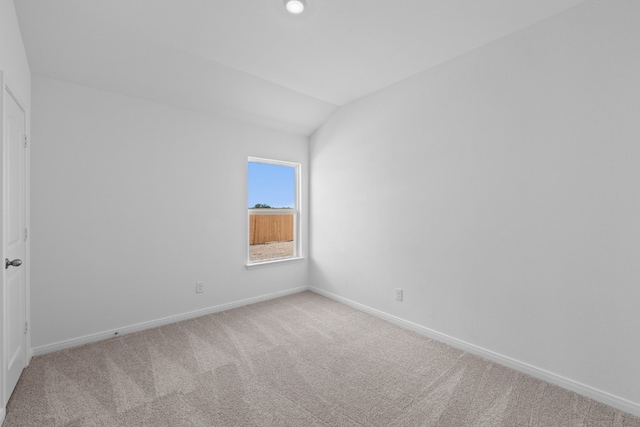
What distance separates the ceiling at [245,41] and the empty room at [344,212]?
0.02 m

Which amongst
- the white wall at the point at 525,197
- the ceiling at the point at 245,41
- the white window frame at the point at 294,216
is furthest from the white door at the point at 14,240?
the white wall at the point at 525,197

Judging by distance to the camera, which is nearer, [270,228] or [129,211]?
[129,211]

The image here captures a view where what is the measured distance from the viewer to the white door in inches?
71.2

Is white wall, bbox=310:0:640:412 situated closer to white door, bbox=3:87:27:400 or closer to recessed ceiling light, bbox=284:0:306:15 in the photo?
recessed ceiling light, bbox=284:0:306:15

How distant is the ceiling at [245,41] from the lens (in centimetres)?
205

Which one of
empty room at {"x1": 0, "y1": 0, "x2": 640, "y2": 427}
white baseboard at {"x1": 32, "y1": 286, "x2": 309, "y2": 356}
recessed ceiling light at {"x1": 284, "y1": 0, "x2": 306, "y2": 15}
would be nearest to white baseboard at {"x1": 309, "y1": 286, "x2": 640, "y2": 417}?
empty room at {"x1": 0, "y1": 0, "x2": 640, "y2": 427}

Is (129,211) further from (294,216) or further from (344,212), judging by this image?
(344,212)

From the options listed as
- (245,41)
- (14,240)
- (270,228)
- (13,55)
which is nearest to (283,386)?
(14,240)

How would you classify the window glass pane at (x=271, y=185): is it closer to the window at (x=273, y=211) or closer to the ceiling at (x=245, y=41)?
the window at (x=273, y=211)

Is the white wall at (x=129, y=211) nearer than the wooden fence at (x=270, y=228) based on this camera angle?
Yes

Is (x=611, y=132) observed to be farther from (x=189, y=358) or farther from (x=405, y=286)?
(x=189, y=358)

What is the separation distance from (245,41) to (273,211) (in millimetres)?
2237

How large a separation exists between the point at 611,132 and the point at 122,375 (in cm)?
386

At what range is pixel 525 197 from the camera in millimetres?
2238
